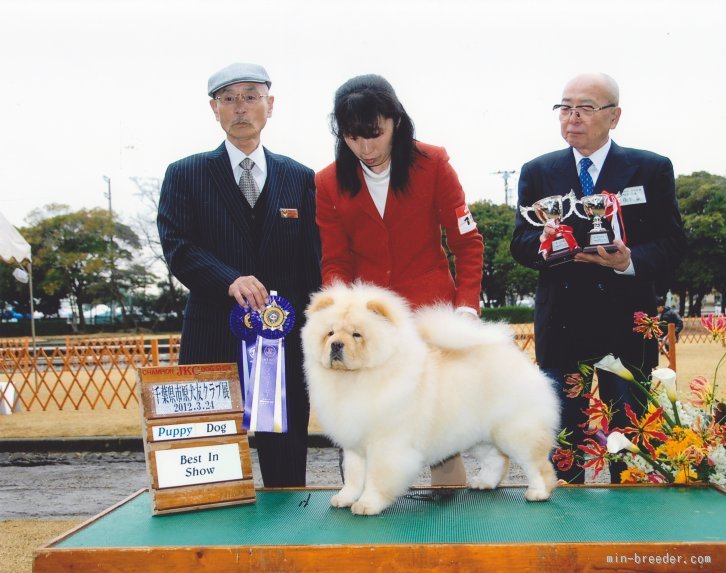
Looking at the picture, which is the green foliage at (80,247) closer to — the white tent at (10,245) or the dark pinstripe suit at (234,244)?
the white tent at (10,245)

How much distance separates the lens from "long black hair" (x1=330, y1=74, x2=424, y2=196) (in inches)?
103

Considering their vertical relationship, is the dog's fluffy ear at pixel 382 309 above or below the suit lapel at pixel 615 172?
below

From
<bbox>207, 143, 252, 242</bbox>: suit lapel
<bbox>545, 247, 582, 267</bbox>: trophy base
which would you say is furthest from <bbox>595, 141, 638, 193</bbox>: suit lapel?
<bbox>207, 143, 252, 242</bbox>: suit lapel

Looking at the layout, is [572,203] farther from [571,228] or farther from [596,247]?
[596,247]

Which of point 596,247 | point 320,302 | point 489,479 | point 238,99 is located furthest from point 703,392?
point 238,99

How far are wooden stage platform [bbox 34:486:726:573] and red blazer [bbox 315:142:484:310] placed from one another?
0.88 m

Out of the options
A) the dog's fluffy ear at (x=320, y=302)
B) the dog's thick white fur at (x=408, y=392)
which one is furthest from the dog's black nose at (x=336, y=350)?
the dog's fluffy ear at (x=320, y=302)

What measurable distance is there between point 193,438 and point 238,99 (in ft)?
4.71

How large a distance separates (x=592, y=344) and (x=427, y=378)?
986mm

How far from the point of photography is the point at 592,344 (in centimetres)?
310

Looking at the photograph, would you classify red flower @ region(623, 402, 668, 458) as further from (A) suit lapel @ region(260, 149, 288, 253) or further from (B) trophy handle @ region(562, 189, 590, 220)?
(A) suit lapel @ region(260, 149, 288, 253)

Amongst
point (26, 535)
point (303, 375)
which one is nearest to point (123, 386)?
point (26, 535)

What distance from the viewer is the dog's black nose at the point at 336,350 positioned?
2.40 metres

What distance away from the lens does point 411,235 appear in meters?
2.89
